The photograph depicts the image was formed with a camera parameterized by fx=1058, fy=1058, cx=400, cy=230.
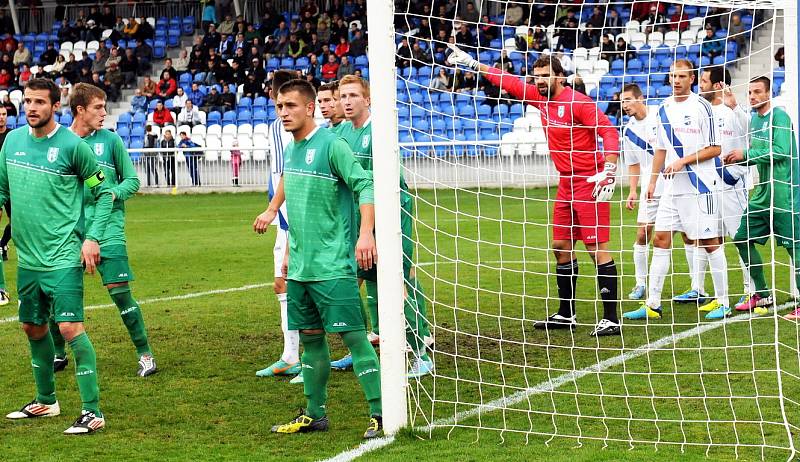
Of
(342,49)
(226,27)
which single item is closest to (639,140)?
(342,49)

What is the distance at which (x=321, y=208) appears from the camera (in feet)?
18.5

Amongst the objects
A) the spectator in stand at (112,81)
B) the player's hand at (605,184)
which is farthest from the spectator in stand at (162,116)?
the player's hand at (605,184)

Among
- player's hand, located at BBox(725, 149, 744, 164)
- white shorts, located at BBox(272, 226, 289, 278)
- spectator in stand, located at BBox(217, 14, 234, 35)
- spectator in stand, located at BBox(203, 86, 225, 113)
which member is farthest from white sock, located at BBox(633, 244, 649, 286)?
spectator in stand, located at BBox(217, 14, 234, 35)

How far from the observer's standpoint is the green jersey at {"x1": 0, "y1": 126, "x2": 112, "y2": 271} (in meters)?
5.93

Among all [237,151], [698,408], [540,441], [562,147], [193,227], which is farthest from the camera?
[237,151]

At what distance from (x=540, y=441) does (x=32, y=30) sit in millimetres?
34735

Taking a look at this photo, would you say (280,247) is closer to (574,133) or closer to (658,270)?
(574,133)

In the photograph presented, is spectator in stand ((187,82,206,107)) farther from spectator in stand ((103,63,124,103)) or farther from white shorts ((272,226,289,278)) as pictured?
white shorts ((272,226,289,278))

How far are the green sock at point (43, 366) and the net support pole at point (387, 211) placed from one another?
2052 mm

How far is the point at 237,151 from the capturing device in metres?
24.6

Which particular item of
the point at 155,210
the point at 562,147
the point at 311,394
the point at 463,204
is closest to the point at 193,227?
the point at 155,210

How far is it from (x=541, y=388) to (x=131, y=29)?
29.4 metres

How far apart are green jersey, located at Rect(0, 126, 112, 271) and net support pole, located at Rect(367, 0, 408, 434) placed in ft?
5.37

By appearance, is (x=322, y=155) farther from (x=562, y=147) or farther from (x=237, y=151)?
(x=237, y=151)
